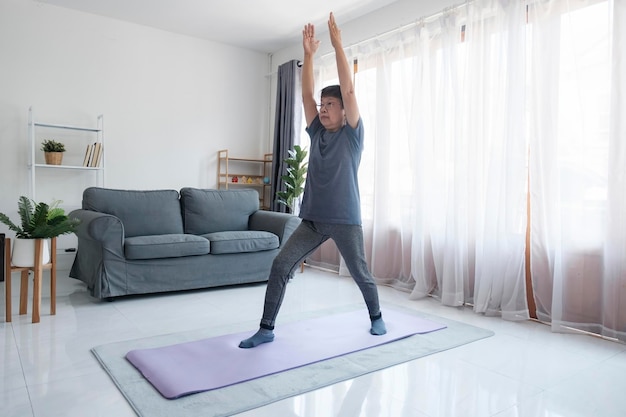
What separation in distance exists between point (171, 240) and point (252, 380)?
1.84m

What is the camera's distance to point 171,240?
353 cm

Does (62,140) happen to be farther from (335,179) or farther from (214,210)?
(335,179)

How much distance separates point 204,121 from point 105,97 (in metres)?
1.12

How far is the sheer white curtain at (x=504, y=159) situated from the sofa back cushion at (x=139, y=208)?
71.9 inches

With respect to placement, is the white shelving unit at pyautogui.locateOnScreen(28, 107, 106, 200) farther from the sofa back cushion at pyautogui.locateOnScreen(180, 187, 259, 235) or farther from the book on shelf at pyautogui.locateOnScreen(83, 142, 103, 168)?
the sofa back cushion at pyautogui.locateOnScreen(180, 187, 259, 235)

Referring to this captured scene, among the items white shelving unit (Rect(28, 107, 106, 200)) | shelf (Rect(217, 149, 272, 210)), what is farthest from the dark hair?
shelf (Rect(217, 149, 272, 210))

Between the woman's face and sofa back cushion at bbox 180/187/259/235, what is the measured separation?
2153mm

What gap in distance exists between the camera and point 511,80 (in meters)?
3.12

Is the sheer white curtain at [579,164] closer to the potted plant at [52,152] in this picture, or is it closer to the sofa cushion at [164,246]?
the sofa cushion at [164,246]

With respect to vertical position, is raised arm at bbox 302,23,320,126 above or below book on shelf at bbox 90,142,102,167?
above

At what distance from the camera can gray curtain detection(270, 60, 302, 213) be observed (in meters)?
5.35

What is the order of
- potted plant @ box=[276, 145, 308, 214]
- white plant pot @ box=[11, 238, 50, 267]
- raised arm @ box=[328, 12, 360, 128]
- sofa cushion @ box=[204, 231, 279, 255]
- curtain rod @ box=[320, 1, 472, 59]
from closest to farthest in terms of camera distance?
raised arm @ box=[328, 12, 360, 128] → white plant pot @ box=[11, 238, 50, 267] → curtain rod @ box=[320, 1, 472, 59] → sofa cushion @ box=[204, 231, 279, 255] → potted plant @ box=[276, 145, 308, 214]

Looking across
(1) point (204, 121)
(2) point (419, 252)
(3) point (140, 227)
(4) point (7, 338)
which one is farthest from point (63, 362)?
(1) point (204, 121)

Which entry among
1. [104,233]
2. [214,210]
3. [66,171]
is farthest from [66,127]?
[104,233]
